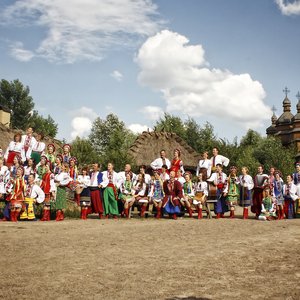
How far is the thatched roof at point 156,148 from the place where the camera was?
80.9 feet

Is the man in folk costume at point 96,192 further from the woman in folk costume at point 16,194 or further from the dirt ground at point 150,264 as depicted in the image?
the dirt ground at point 150,264

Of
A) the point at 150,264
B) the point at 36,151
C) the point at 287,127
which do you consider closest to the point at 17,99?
the point at 287,127

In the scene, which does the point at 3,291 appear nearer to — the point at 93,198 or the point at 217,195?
the point at 93,198

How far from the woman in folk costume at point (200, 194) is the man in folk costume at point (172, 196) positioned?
57 centimetres

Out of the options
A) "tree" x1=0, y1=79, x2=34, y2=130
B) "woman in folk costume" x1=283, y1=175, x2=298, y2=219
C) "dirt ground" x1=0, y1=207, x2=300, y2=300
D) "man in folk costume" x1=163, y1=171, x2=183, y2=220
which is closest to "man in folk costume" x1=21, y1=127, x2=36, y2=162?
"man in folk costume" x1=163, y1=171, x2=183, y2=220

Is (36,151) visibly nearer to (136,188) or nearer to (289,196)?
A: (136,188)

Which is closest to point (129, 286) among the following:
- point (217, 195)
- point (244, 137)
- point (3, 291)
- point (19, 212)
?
point (3, 291)

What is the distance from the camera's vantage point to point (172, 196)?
38.8 feet

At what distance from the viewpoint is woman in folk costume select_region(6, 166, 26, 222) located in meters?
10.8

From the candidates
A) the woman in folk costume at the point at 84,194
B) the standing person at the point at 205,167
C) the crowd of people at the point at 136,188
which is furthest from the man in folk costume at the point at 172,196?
the woman in folk costume at the point at 84,194

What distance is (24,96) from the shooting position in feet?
193

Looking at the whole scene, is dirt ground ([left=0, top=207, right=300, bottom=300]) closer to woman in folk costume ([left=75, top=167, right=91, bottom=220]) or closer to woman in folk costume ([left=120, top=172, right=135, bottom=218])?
woman in folk costume ([left=75, top=167, right=91, bottom=220])

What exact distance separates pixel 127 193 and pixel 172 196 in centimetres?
130

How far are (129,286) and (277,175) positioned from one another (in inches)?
351
